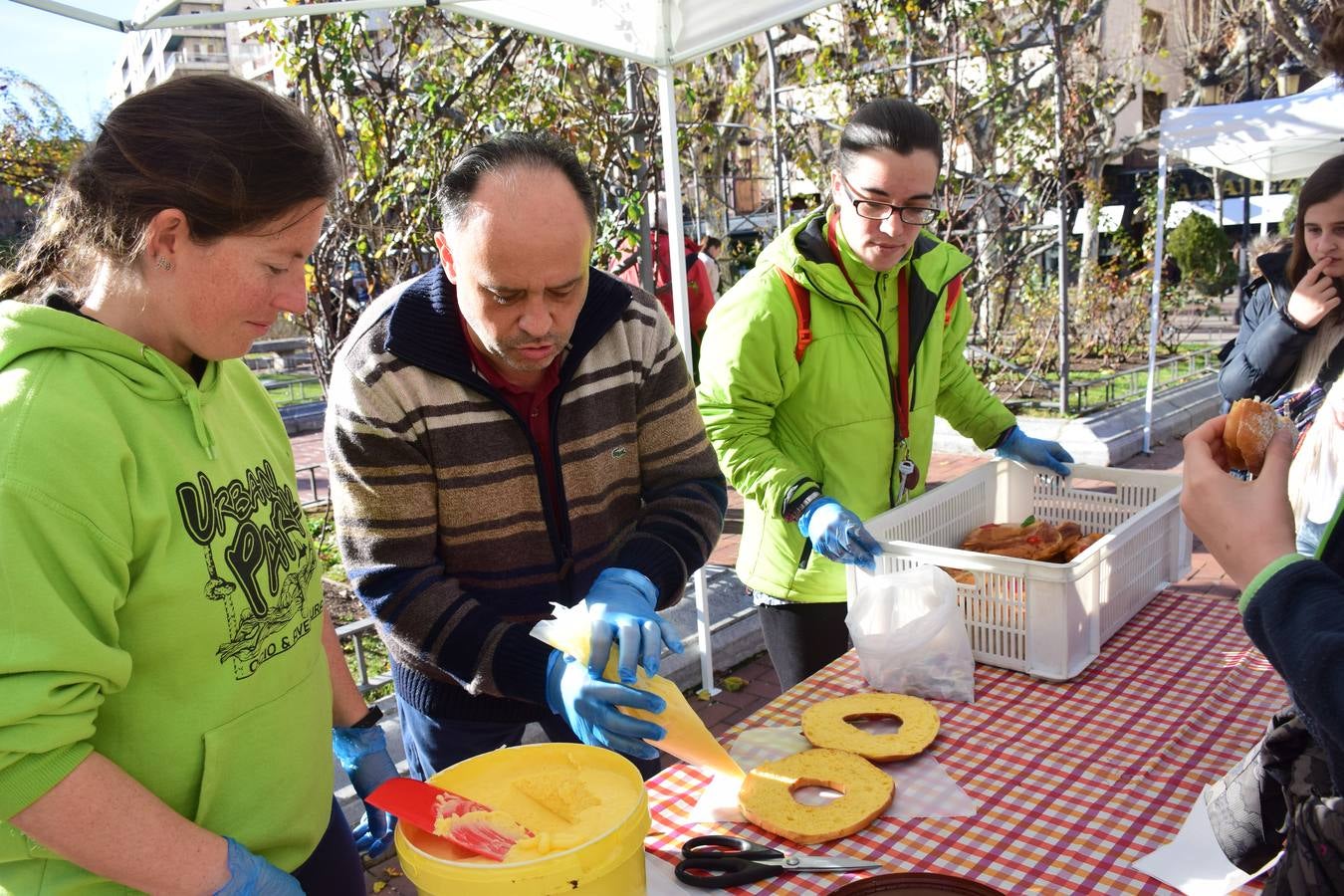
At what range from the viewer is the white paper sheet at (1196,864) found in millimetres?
1313

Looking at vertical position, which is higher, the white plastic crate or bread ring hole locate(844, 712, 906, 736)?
the white plastic crate

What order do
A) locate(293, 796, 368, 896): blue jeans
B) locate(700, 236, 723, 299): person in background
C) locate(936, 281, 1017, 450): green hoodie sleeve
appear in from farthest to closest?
1. locate(700, 236, 723, 299): person in background
2. locate(936, 281, 1017, 450): green hoodie sleeve
3. locate(293, 796, 368, 896): blue jeans

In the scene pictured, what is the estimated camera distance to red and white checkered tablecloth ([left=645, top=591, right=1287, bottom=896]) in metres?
1.42

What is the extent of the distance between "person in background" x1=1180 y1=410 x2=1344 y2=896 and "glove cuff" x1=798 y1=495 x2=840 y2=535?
1078 millimetres

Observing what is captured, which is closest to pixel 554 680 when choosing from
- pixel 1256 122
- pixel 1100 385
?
pixel 1256 122

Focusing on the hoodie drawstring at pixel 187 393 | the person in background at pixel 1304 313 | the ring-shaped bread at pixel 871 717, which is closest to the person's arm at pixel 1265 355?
the person in background at pixel 1304 313

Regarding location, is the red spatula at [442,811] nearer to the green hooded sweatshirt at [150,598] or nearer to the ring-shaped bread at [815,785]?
the green hooded sweatshirt at [150,598]

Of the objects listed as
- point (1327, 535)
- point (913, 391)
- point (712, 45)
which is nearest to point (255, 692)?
point (1327, 535)

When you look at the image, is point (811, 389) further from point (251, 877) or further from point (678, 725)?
point (251, 877)

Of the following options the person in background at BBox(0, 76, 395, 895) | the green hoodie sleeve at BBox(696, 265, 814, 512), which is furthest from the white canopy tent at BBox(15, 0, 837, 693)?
the person in background at BBox(0, 76, 395, 895)

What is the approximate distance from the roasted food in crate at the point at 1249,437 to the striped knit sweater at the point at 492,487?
3.34ft

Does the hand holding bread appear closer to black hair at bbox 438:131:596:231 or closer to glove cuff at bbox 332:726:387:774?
black hair at bbox 438:131:596:231

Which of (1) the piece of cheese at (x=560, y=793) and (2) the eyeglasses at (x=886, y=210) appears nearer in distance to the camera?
(1) the piece of cheese at (x=560, y=793)

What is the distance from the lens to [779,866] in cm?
139
